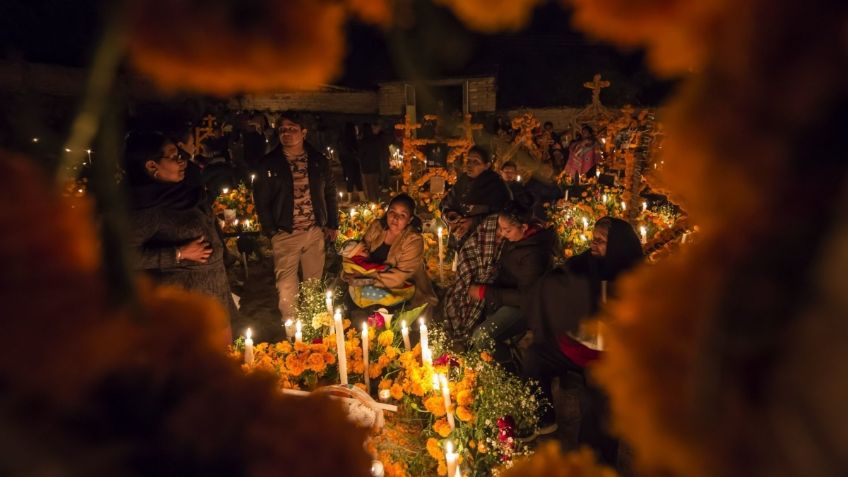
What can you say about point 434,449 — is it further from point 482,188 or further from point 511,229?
point 482,188

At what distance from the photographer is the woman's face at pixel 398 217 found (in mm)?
4074

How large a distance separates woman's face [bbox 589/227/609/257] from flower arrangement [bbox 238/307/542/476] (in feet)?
3.62

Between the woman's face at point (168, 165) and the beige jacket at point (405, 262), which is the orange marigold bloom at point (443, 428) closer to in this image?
the beige jacket at point (405, 262)

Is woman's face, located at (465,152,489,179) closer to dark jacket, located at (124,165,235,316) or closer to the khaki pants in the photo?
the khaki pants

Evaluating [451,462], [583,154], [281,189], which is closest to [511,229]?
[451,462]

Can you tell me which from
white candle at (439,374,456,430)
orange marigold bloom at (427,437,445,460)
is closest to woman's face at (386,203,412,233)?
white candle at (439,374,456,430)

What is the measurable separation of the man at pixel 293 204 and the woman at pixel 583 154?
561cm

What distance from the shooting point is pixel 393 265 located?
414 centimetres

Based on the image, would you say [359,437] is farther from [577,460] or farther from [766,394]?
[766,394]

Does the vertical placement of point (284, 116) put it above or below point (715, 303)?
above

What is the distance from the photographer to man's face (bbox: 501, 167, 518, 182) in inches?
259

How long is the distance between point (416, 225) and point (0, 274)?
12.4 ft

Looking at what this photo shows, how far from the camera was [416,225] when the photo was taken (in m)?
4.25

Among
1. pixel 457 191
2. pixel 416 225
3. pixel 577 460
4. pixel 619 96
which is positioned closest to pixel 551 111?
pixel 619 96
